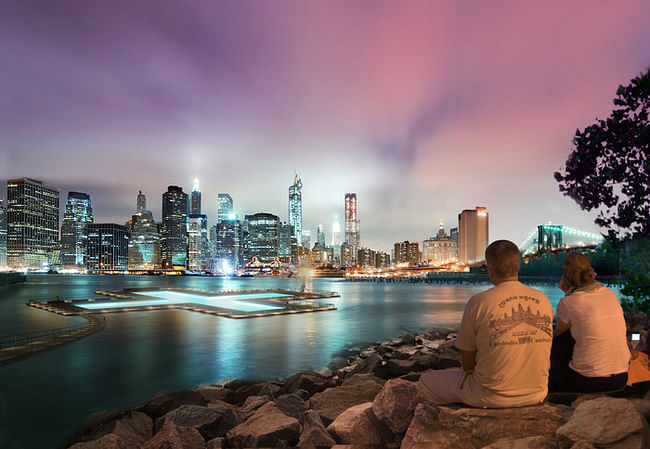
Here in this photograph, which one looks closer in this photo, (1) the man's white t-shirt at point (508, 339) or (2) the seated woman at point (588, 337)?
(1) the man's white t-shirt at point (508, 339)

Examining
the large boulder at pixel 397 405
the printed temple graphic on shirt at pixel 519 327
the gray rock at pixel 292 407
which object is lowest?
the gray rock at pixel 292 407

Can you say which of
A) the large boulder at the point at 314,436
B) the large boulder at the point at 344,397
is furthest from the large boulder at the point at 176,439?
the large boulder at the point at 344,397

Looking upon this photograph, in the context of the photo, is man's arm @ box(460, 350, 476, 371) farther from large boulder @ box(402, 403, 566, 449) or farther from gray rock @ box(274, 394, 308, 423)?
gray rock @ box(274, 394, 308, 423)

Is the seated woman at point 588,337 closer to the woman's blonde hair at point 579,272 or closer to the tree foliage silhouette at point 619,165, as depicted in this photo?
the woman's blonde hair at point 579,272

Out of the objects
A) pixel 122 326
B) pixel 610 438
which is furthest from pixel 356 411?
pixel 122 326

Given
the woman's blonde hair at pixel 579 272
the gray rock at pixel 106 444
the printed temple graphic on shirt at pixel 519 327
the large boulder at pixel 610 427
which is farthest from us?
the gray rock at pixel 106 444

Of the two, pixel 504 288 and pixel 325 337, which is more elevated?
pixel 504 288

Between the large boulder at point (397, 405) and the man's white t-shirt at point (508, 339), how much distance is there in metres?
1.03

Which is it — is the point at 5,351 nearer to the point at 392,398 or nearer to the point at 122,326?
the point at 122,326

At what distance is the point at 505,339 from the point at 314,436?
2513mm

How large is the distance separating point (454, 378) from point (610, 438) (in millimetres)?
1235

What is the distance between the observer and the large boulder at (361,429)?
425cm

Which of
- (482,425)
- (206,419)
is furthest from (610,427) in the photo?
(206,419)

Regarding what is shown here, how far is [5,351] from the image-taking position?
1281cm
